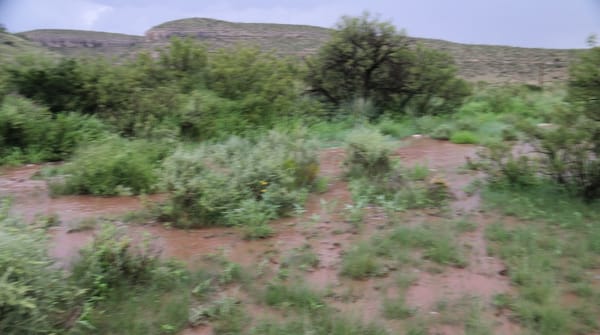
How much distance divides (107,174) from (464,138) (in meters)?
7.10

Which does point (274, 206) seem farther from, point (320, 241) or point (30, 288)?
point (30, 288)

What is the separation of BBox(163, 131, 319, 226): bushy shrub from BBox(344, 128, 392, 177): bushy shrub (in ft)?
2.51

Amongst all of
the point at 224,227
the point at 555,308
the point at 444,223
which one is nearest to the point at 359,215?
the point at 444,223

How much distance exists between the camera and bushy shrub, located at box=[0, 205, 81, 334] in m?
3.14

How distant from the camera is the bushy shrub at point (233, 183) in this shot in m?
5.88

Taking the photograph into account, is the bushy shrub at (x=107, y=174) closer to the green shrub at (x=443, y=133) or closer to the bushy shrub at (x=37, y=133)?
the bushy shrub at (x=37, y=133)

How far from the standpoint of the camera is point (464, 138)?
1054 centimetres

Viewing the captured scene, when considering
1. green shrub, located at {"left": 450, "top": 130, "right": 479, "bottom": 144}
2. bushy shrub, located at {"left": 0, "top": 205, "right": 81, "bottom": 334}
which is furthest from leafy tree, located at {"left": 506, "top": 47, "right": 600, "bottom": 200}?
bushy shrub, located at {"left": 0, "top": 205, "right": 81, "bottom": 334}

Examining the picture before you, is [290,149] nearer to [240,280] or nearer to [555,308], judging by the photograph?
[240,280]

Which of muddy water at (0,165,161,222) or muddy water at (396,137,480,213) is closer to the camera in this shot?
muddy water at (0,165,161,222)

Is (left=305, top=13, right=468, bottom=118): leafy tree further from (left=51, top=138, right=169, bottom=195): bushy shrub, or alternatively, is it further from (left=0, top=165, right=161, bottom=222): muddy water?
(left=0, top=165, right=161, bottom=222): muddy water

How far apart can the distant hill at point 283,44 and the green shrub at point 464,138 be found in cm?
1444

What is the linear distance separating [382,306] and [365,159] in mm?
3791

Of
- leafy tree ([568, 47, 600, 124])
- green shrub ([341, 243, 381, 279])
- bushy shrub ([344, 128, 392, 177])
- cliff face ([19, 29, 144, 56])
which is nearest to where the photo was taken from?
green shrub ([341, 243, 381, 279])
